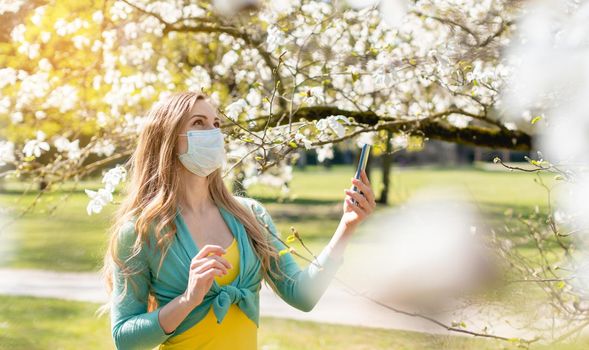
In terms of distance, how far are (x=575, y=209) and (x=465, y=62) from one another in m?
0.96

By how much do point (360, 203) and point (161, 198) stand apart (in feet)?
1.92

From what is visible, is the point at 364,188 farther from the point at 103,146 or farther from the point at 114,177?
the point at 103,146

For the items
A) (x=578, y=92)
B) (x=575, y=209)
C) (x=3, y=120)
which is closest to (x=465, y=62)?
(x=578, y=92)

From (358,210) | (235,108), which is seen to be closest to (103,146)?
(235,108)

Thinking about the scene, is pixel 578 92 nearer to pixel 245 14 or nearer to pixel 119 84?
pixel 245 14

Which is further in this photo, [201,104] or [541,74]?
[541,74]

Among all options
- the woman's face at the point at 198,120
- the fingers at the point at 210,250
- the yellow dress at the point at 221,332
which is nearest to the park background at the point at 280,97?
the woman's face at the point at 198,120

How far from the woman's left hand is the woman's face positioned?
500 millimetres

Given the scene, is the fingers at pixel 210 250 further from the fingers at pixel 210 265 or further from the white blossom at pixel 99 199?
the white blossom at pixel 99 199

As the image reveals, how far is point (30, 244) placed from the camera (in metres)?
14.6

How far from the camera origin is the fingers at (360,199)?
2.23 metres

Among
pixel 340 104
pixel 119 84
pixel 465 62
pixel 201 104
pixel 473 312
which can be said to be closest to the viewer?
pixel 201 104

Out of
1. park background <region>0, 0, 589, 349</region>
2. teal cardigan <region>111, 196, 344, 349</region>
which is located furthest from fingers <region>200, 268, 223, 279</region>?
park background <region>0, 0, 589, 349</region>

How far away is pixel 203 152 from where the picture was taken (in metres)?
2.38
